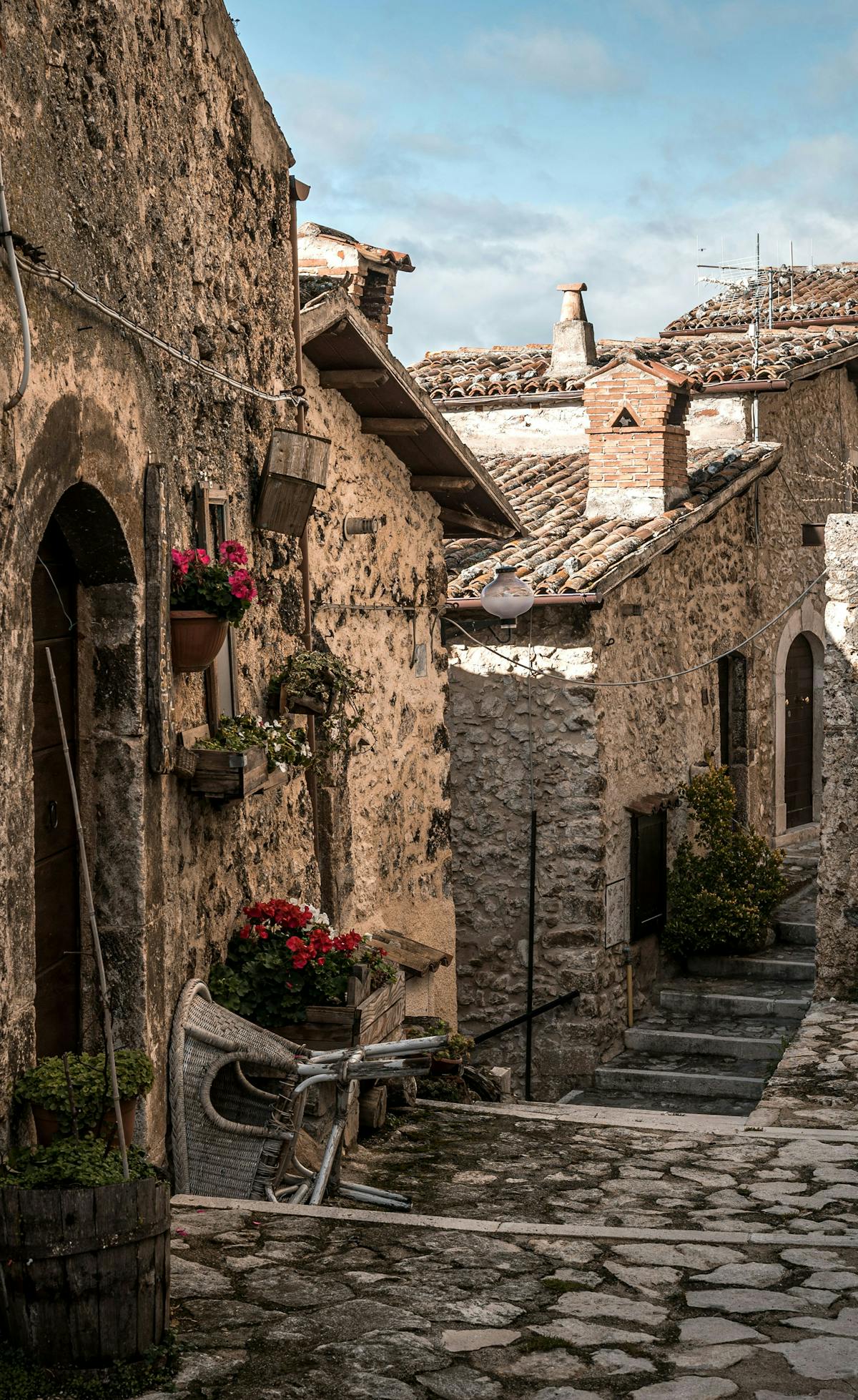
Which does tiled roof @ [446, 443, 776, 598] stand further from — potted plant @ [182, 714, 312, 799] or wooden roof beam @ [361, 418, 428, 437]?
potted plant @ [182, 714, 312, 799]

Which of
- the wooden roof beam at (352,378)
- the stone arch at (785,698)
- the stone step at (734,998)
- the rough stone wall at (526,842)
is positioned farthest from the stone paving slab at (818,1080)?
the stone arch at (785,698)

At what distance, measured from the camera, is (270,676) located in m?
6.96

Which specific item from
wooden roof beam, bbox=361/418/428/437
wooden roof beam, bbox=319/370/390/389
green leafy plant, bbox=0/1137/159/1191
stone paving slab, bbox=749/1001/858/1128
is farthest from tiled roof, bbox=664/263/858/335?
green leafy plant, bbox=0/1137/159/1191

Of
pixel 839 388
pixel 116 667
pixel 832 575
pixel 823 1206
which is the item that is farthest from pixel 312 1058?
pixel 839 388

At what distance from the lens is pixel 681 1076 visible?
10.9m

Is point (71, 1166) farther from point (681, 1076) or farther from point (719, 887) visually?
point (719, 887)

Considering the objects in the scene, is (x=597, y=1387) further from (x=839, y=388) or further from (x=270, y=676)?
(x=839, y=388)

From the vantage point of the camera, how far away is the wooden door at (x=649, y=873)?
1238 centimetres

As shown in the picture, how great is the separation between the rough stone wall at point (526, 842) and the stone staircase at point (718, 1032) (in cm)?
51

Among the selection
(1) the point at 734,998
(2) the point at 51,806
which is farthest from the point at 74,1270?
(1) the point at 734,998

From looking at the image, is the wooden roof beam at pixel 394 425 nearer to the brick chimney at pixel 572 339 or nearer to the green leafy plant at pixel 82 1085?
the green leafy plant at pixel 82 1085

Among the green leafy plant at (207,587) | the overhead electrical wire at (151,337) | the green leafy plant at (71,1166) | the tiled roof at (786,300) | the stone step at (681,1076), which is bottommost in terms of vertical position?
the stone step at (681,1076)

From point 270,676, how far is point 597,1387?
3907 mm

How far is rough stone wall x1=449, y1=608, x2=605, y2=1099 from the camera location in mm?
11797
